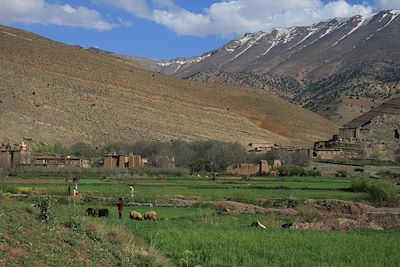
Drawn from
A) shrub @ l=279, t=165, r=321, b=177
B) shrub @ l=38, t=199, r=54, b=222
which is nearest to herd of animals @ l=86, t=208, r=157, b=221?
shrub @ l=38, t=199, r=54, b=222

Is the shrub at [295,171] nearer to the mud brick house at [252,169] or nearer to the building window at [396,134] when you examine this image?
the mud brick house at [252,169]

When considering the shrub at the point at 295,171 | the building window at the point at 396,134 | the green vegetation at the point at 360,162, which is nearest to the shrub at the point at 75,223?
the shrub at the point at 295,171

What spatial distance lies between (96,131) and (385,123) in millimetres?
39404

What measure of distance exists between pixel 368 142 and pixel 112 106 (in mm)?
34852

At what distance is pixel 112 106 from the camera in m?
89.5

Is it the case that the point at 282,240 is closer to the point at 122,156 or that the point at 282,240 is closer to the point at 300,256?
the point at 300,256

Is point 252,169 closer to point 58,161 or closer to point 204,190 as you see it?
point 58,161

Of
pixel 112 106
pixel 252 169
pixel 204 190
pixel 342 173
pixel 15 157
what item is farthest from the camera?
pixel 112 106

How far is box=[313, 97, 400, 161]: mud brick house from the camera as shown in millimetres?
85188

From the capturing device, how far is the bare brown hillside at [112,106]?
8081cm

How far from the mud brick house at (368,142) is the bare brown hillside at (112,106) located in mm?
12496

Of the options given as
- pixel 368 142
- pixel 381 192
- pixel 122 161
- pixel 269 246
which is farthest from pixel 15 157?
pixel 269 246

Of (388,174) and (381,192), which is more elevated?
(388,174)

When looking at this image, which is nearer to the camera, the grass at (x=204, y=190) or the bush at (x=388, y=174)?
the grass at (x=204, y=190)
